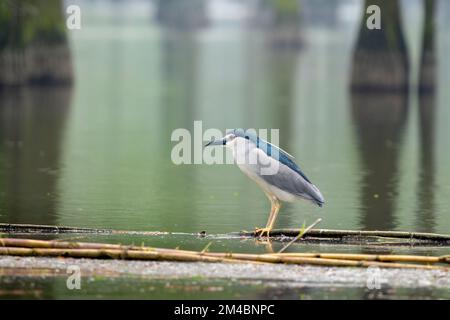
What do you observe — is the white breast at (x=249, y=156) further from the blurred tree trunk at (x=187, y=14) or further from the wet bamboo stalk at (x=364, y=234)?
the blurred tree trunk at (x=187, y=14)

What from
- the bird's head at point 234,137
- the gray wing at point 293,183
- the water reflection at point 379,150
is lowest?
the water reflection at point 379,150

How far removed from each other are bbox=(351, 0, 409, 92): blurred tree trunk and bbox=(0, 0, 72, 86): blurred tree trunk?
8353 mm

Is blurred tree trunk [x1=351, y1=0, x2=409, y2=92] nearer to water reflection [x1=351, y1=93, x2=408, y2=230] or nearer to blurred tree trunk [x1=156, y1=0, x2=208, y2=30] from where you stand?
water reflection [x1=351, y1=93, x2=408, y2=230]

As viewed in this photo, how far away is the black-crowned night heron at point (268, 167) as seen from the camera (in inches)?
629

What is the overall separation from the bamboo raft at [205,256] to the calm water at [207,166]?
5.18 ft

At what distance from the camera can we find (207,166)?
27.0m

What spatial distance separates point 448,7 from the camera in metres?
137

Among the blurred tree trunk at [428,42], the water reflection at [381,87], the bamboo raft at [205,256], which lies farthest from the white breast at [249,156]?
the blurred tree trunk at [428,42]

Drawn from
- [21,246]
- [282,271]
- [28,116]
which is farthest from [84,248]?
[28,116]

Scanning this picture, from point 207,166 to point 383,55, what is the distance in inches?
659

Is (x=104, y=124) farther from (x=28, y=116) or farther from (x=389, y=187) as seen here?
(x=389, y=187)

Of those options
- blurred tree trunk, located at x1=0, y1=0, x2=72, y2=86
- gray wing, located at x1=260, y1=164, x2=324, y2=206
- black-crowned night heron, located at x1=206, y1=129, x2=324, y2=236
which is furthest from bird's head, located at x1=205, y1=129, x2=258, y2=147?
blurred tree trunk, located at x1=0, y1=0, x2=72, y2=86

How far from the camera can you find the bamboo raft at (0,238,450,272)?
543 inches
